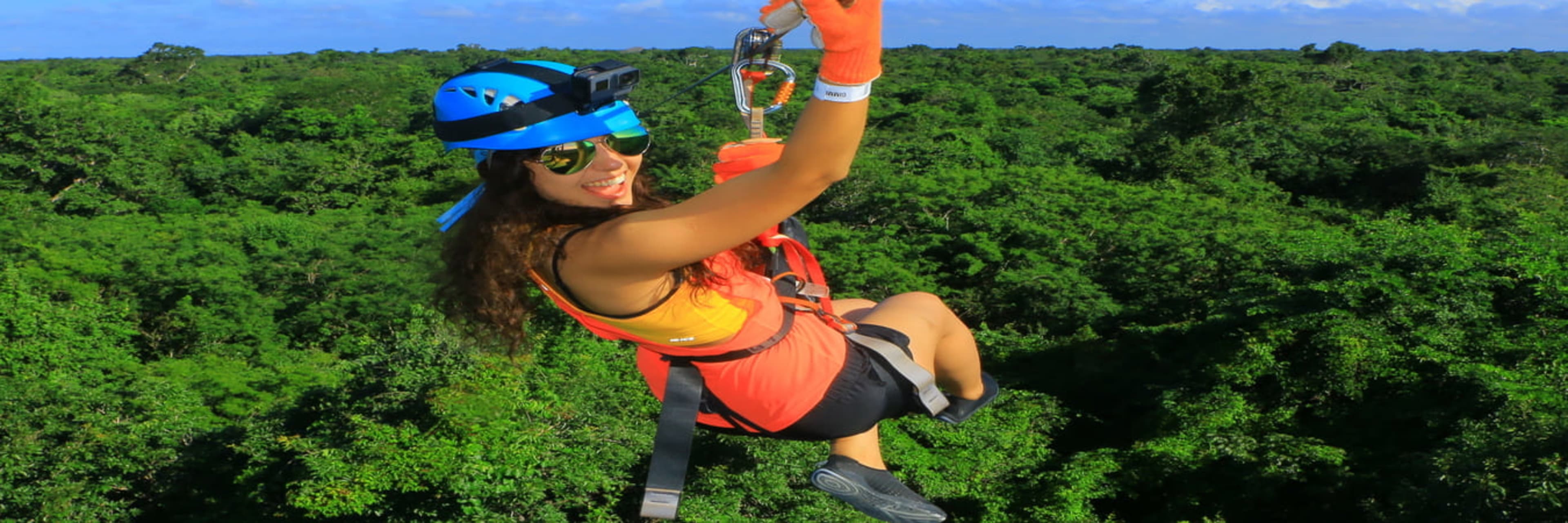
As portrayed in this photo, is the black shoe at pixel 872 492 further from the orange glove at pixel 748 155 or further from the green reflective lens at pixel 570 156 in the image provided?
the green reflective lens at pixel 570 156

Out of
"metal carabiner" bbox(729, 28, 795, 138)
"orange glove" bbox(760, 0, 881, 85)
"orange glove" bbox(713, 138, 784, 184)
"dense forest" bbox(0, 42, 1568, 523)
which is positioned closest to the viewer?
"orange glove" bbox(760, 0, 881, 85)

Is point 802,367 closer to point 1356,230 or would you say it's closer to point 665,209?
point 665,209

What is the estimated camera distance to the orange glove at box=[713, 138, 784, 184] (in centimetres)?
207

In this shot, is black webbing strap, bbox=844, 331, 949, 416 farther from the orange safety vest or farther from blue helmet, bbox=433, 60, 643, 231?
blue helmet, bbox=433, 60, 643, 231

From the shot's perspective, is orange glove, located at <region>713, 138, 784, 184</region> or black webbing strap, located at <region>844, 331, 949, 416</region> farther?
black webbing strap, located at <region>844, 331, 949, 416</region>

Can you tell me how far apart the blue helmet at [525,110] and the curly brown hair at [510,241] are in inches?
2.1

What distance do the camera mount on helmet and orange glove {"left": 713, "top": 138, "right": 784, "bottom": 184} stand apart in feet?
0.73

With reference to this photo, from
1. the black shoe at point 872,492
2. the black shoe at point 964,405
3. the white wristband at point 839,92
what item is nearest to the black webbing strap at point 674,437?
the black shoe at point 872,492

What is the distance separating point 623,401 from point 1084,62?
66.4m

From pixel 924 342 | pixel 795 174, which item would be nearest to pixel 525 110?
pixel 795 174

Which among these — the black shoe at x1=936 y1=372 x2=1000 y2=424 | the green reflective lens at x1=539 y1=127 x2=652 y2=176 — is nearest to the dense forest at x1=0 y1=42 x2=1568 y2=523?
the green reflective lens at x1=539 y1=127 x2=652 y2=176

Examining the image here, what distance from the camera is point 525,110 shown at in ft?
6.50

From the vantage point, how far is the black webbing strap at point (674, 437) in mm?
2320

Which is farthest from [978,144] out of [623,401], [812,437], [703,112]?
[812,437]
